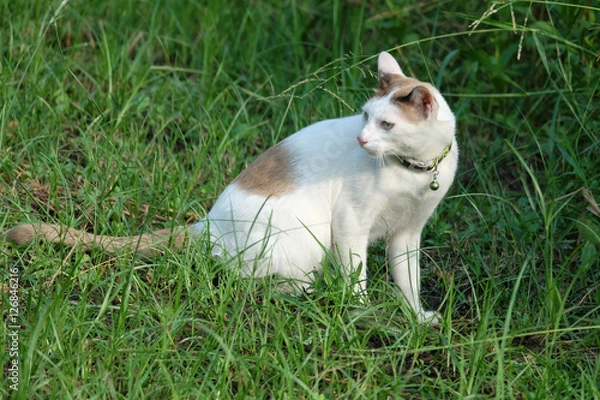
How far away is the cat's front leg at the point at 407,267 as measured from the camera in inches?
120

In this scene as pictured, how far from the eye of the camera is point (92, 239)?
2.95m

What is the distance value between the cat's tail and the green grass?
4cm

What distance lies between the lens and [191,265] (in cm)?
287

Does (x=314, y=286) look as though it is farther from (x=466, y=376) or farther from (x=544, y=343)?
(x=544, y=343)

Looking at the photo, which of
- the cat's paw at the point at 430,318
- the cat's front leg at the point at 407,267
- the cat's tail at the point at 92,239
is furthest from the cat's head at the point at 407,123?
the cat's tail at the point at 92,239

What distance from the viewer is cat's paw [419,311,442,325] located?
106 inches

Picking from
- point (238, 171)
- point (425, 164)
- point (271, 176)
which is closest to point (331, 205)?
point (271, 176)

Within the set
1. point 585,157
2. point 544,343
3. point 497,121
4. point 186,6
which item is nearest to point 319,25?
point 186,6

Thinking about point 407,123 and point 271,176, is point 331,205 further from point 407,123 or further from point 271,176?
point 407,123

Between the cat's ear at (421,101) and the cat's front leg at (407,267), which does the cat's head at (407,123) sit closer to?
the cat's ear at (421,101)

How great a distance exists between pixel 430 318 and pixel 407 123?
63 cm

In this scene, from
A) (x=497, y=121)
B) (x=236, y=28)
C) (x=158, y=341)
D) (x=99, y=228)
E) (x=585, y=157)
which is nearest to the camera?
(x=158, y=341)

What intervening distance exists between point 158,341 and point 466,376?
3.02ft
